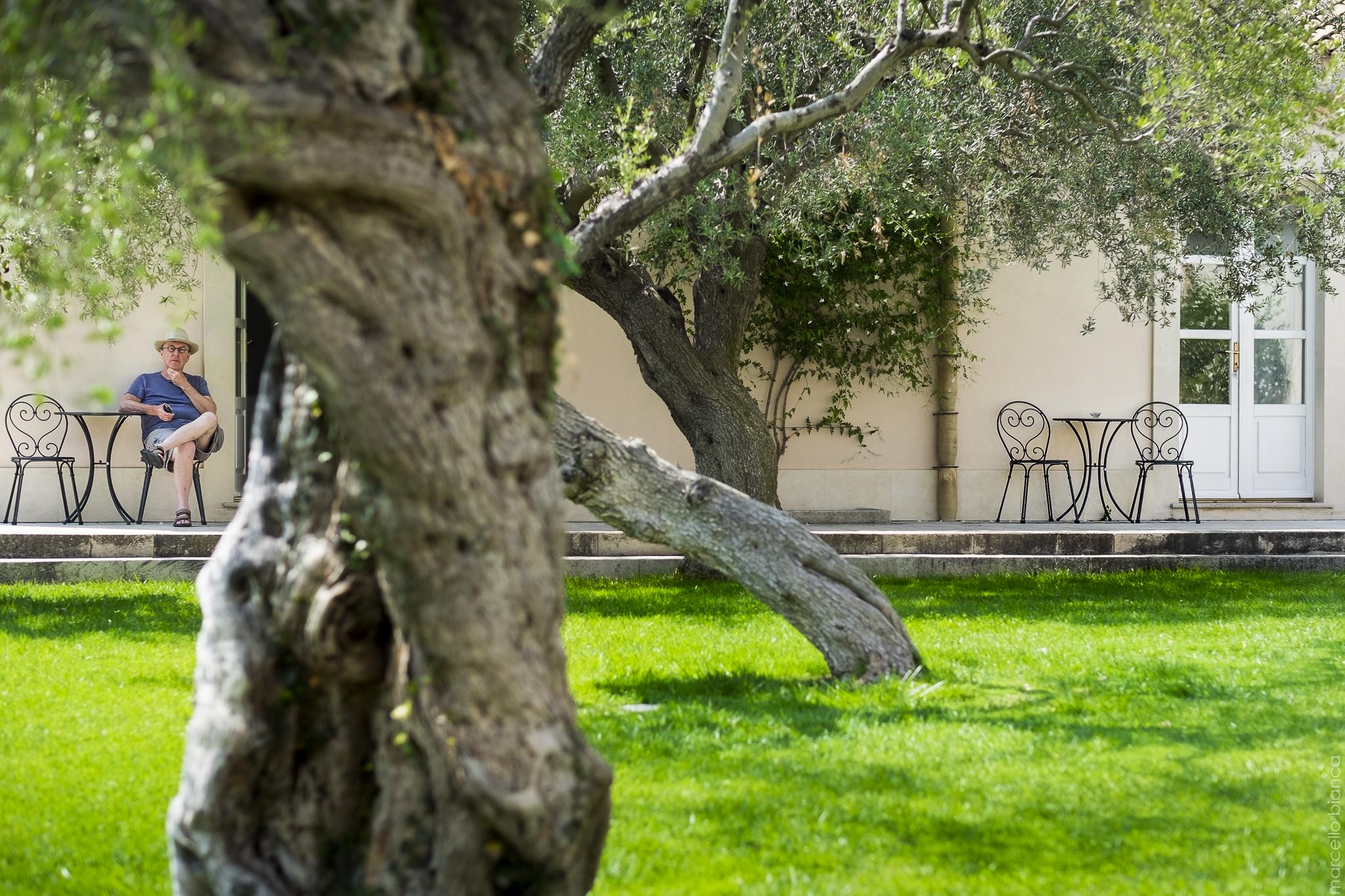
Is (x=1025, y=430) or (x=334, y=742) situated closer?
(x=334, y=742)

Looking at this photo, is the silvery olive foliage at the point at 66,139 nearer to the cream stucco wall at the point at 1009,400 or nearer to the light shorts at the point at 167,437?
the light shorts at the point at 167,437

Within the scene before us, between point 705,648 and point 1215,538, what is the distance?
19.1 ft

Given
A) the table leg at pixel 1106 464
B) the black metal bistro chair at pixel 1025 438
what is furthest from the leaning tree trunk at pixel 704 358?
the table leg at pixel 1106 464

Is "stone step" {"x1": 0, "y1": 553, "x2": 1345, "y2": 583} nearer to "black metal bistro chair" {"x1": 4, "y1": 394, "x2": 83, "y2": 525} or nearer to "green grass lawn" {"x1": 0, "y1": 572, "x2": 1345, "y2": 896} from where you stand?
"green grass lawn" {"x1": 0, "y1": 572, "x2": 1345, "y2": 896}

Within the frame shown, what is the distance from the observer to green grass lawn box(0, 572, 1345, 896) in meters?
3.38

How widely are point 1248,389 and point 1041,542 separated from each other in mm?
4650

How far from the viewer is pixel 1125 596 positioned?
29.0 ft

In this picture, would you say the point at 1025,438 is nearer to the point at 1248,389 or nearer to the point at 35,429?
the point at 1248,389

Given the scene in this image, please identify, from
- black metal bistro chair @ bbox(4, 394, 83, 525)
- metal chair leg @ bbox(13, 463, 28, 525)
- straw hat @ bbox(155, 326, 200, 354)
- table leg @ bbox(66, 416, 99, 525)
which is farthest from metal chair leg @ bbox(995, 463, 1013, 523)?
metal chair leg @ bbox(13, 463, 28, 525)

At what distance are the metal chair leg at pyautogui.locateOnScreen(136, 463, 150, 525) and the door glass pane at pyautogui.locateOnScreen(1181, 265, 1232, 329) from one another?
10420 millimetres

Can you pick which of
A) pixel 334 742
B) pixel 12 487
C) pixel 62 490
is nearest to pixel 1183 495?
pixel 62 490

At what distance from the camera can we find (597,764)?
8.25 ft

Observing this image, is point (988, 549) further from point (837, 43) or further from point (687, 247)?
point (837, 43)

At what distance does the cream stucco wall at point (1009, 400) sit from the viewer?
12.4 meters
